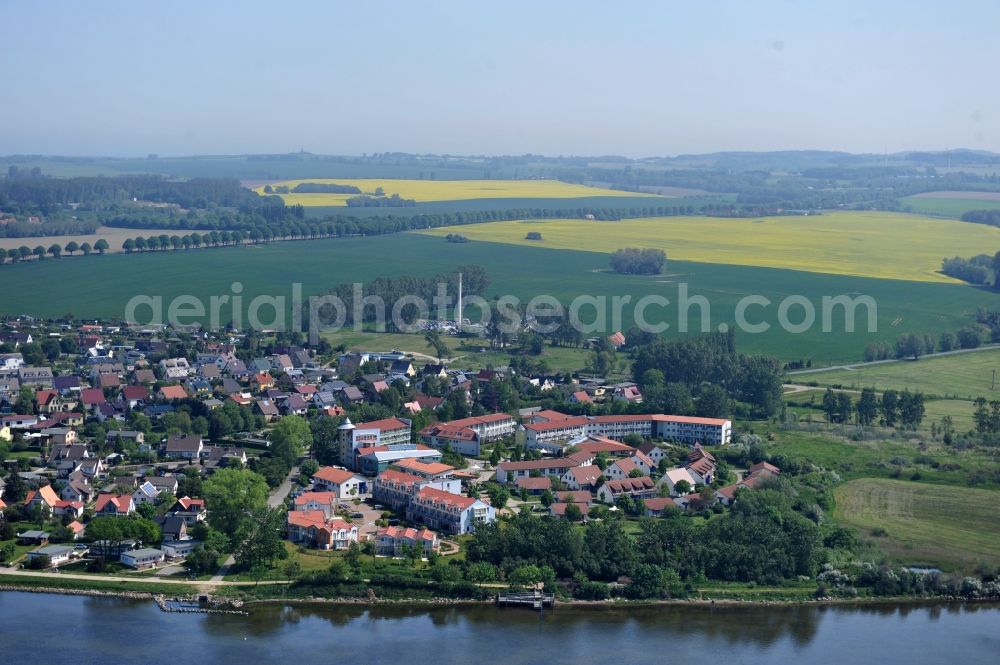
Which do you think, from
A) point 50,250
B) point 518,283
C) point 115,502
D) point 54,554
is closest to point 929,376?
point 518,283

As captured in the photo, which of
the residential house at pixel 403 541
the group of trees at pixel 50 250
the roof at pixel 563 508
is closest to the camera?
the residential house at pixel 403 541

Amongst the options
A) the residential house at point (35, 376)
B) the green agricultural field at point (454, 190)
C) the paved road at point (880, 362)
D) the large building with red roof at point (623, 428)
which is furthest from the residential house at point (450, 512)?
the green agricultural field at point (454, 190)

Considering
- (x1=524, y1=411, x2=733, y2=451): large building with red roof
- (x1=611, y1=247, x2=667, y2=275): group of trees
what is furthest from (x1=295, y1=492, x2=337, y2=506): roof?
(x1=611, y1=247, x2=667, y2=275): group of trees

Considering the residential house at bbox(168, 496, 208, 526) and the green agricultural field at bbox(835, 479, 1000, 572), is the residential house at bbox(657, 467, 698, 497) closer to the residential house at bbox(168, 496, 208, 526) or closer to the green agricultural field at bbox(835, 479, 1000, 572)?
the green agricultural field at bbox(835, 479, 1000, 572)

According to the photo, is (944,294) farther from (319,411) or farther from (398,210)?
(398,210)

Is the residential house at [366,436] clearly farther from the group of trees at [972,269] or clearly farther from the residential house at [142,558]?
the group of trees at [972,269]

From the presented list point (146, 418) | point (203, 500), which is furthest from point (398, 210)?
point (203, 500)
